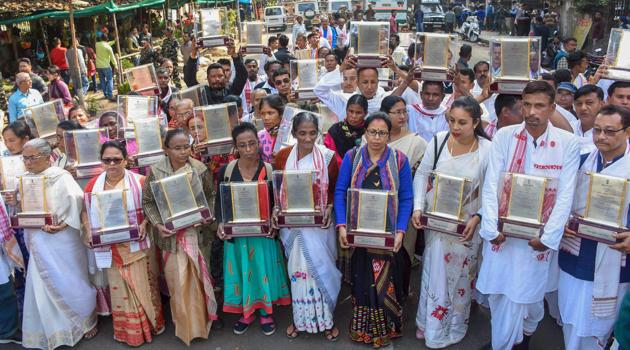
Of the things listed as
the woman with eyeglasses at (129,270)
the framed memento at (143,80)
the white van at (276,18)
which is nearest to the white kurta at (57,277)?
the woman with eyeglasses at (129,270)

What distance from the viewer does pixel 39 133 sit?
5289 millimetres

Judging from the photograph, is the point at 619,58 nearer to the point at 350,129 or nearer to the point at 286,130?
the point at 350,129

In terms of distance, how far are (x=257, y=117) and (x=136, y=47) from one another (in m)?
15.8

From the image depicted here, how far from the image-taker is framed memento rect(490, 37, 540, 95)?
4062 millimetres

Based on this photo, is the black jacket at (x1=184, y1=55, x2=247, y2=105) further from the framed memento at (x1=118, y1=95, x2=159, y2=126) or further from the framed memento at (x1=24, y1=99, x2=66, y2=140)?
the framed memento at (x1=24, y1=99, x2=66, y2=140)

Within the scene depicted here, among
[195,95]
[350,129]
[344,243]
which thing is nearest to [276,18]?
[195,95]

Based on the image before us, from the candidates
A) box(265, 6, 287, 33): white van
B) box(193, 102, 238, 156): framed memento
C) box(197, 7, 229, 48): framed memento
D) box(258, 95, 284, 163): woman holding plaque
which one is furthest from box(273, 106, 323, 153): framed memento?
box(265, 6, 287, 33): white van

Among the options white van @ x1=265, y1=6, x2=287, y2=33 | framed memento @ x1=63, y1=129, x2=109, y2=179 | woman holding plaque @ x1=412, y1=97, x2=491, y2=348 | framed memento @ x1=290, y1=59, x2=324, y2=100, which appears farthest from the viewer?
white van @ x1=265, y1=6, x2=287, y2=33

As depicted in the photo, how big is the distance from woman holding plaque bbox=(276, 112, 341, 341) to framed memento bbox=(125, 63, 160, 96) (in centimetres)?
243

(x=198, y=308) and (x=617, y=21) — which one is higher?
(x=617, y=21)

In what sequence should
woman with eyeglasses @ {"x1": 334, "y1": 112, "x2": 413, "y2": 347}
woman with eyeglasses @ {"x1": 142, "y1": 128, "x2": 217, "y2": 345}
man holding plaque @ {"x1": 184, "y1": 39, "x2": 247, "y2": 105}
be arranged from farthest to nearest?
man holding plaque @ {"x1": 184, "y1": 39, "x2": 247, "y2": 105}, woman with eyeglasses @ {"x1": 142, "y1": 128, "x2": 217, "y2": 345}, woman with eyeglasses @ {"x1": 334, "y1": 112, "x2": 413, "y2": 347}

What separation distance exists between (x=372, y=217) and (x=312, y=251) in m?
0.63

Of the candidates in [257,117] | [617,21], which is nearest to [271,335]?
[257,117]

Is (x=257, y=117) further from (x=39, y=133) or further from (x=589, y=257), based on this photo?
(x=589, y=257)
